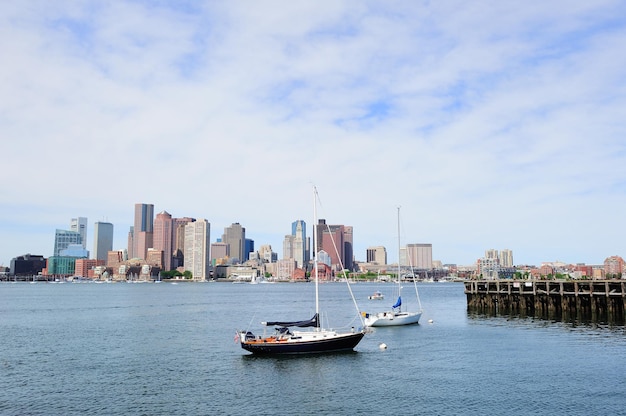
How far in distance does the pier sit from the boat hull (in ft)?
142

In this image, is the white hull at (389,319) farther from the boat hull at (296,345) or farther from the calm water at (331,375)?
the boat hull at (296,345)

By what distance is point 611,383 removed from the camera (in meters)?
39.3

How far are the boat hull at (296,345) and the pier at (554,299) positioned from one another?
4336cm

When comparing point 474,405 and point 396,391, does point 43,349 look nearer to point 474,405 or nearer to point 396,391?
point 396,391

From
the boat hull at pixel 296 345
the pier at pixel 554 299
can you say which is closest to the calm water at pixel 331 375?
the boat hull at pixel 296 345

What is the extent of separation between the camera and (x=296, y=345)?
51.6m

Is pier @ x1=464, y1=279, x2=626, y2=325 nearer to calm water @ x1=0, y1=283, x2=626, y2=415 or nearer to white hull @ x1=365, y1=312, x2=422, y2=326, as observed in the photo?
calm water @ x1=0, y1=283, x2=626, y2=415

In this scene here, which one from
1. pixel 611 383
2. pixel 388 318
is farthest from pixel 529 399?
pixel 388 318

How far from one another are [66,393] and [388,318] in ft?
160

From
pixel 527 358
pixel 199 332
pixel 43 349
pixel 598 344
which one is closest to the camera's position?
pixel 527 358

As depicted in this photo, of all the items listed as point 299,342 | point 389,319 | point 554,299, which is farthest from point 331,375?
point 554,299

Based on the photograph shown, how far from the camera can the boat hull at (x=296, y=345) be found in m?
51.7

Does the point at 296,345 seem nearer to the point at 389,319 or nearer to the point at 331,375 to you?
the point at 331,375

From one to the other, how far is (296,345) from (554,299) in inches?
2365
